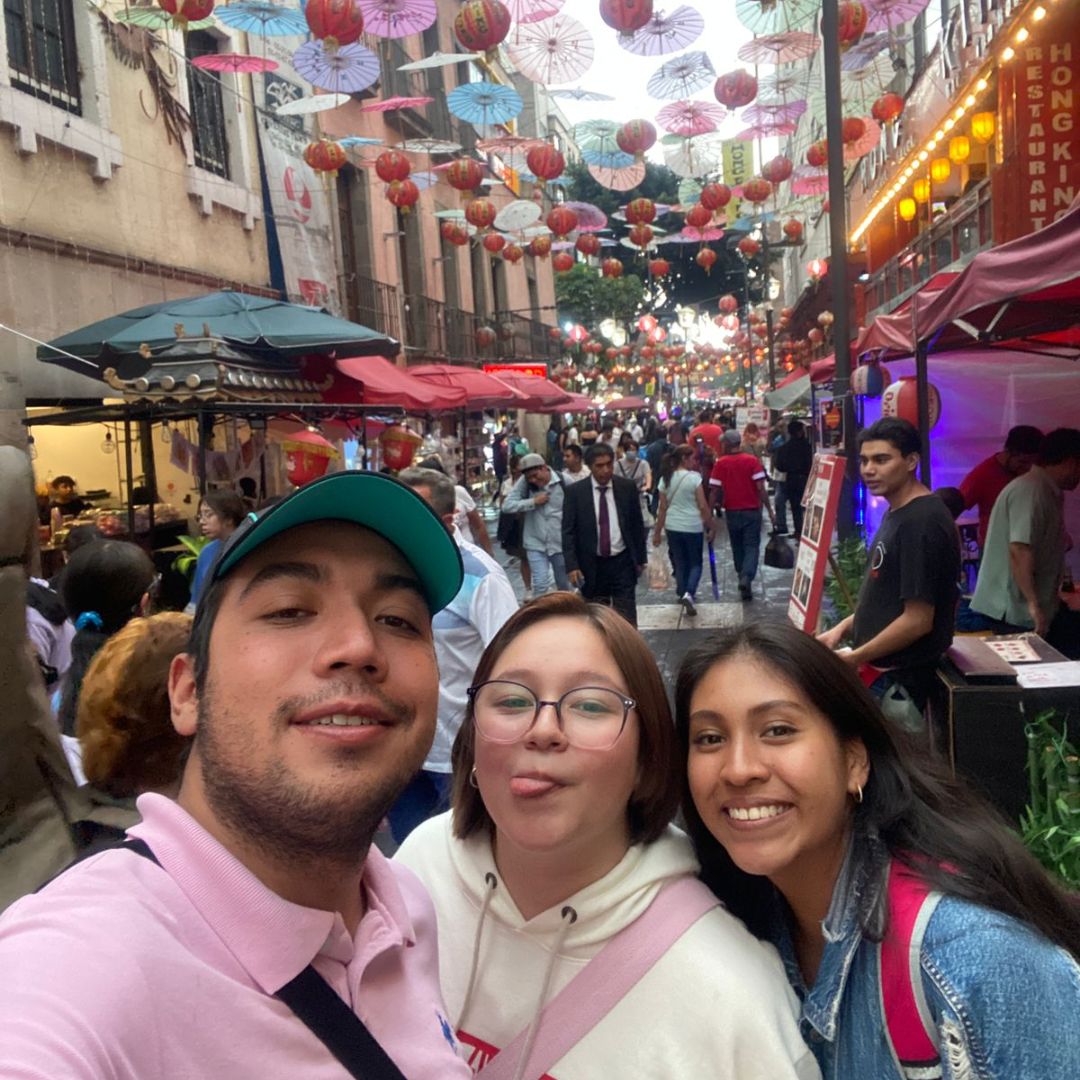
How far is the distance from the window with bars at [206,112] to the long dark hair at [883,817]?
1367 cm

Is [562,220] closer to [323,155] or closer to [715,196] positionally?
[715,196]

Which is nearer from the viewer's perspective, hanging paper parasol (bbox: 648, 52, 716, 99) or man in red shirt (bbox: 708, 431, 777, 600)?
man in red shirt (bbox: 708, 431, 777, 600)


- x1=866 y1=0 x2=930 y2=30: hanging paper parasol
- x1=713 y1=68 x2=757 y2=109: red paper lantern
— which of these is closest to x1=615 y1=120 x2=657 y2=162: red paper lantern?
x1=713 y1=68 x2=757 y2=109: red paper lantern

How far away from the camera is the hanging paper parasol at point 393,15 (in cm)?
1079

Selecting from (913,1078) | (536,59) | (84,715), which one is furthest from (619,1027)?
(536,59)

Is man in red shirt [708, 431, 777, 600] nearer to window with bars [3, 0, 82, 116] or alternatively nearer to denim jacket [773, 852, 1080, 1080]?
window with bars [3, 0, 82, 116]

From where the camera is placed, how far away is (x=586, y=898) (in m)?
1.85

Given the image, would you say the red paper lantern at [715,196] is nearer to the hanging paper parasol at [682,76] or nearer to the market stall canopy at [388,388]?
the hanging paper parasol at [682,76]

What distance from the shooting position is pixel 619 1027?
1.71 m

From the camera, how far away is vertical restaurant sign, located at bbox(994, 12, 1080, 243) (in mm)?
10297

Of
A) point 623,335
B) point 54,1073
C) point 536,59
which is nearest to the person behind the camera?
point 54,1073

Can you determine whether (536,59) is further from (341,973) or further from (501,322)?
(501,322)

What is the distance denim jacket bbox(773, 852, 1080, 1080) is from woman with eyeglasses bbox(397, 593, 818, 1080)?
0.08m

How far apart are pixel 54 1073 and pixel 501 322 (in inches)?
1269
